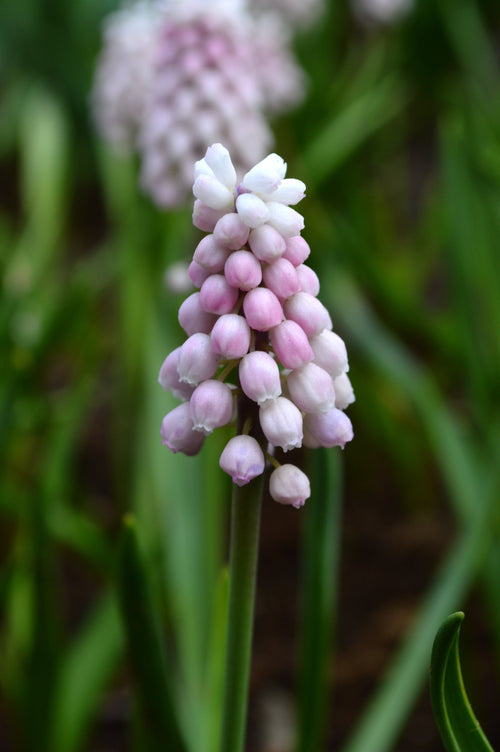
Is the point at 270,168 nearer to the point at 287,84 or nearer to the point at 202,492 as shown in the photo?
the point at 202,492

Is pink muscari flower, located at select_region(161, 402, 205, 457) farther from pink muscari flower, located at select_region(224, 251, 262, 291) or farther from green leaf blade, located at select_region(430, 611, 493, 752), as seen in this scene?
green leaf blade, located at select_region(430, 611, 493, 752)

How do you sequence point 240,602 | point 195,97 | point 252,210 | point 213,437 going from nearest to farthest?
1. point 252,210
2. point 240,602
3. point 195,97
4. point 213,437

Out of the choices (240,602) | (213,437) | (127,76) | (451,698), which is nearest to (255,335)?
(240,602)

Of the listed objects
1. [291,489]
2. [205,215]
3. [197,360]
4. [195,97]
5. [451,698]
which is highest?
[195,97]

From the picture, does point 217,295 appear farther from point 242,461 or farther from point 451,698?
point 451,698

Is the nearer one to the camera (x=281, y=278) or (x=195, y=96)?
(x=281, y=278)

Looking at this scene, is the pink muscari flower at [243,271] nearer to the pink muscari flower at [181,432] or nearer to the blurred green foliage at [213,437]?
the pink muscari flower at [181,432]

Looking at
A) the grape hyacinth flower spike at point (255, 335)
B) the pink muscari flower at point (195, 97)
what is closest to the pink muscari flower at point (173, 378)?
the grape hyacinth flower spike at point (255, 335)

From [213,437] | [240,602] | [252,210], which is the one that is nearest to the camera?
[252,210]
